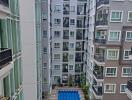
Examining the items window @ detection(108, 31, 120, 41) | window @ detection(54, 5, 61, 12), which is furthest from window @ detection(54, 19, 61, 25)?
window @ detection(108, 31, 120, 41)

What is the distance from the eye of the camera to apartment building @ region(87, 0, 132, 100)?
76.7 ft

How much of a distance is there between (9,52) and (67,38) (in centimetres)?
2780

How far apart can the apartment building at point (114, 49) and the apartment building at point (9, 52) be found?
13.7 meters

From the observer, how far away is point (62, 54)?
121ft

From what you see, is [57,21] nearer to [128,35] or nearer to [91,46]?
[91,46]

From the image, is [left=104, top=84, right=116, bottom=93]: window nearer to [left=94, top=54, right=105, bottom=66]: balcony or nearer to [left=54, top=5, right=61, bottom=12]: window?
[left=94, top=54, right=105, bottom=66]: balcony

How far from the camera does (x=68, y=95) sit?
3180 centimetres

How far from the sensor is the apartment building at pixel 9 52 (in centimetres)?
884

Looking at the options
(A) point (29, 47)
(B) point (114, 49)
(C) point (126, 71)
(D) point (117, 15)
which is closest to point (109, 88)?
Answer: (C) point (126, 71)

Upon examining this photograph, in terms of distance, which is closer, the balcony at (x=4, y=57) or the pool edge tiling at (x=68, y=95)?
the balcony at (x=4, y=57)

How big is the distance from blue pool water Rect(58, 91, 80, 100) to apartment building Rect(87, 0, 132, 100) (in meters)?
6.44

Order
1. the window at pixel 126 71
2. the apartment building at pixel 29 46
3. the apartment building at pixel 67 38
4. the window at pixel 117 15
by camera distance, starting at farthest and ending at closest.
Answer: the apartment building at pixel 67 38 < the window at pixel 126 71 < the window at pixel 117 15 < the apartment building at pixel 29 46

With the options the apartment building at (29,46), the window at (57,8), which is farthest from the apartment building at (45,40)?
the apartment building at (29,46)

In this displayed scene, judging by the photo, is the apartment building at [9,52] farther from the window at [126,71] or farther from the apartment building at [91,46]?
the apartment building at [91,46]
